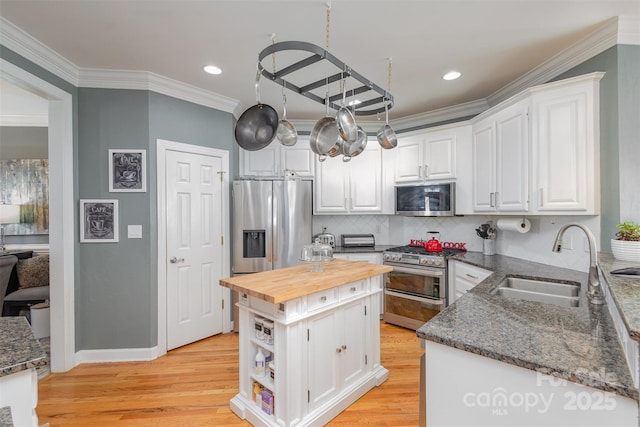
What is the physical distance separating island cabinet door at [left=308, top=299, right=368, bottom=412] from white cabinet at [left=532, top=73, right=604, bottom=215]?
1.66 metres

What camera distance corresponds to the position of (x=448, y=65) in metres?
2.58

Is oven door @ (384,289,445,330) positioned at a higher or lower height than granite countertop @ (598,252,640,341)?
lower

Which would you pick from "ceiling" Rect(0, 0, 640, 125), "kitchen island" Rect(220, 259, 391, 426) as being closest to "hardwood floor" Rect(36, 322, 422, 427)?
"kitchen island" Rect(220, 259, 391, 426)

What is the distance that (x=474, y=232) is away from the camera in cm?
350

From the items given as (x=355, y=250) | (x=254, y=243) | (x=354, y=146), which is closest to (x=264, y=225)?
(x=254, y=243)

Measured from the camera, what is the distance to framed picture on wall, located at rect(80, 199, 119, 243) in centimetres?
266

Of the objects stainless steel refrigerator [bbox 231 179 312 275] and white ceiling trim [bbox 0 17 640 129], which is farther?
stainless steel refrigerator [bbox 231 179 312 275]

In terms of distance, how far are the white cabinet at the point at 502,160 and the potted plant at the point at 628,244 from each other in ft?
2.32

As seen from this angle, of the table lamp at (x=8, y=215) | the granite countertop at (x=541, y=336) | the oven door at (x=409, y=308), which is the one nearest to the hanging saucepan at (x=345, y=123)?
the granite countertop at (x=541, y=336)

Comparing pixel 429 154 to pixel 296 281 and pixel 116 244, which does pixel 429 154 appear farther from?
pixel 116 244

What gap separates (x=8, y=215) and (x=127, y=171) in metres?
2.60

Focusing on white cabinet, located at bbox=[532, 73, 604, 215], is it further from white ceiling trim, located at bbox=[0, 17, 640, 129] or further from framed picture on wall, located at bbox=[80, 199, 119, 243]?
framed picture on wall, located at bbox=[80, 199, 119, 243]

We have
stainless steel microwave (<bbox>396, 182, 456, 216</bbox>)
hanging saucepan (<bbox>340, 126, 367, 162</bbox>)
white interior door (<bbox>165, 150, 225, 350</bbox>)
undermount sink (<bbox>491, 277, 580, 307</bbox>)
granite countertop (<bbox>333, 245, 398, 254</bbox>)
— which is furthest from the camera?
granite countertop (<bbox>333, 245, 398, 254</bbox>)

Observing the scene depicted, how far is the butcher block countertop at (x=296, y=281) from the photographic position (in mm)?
1659
